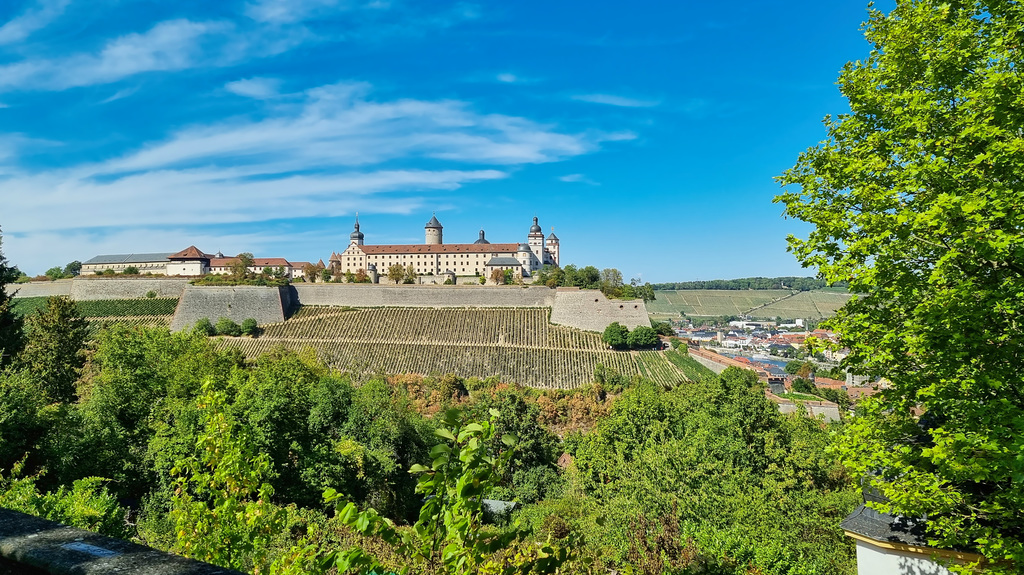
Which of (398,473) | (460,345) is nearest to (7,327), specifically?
(398,473)

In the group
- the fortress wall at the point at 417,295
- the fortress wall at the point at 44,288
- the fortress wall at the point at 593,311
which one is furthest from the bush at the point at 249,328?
the fortress wall at the point at 593,311

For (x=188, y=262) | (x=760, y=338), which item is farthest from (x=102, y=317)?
(x=760, y=338)

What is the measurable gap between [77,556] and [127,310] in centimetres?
6467

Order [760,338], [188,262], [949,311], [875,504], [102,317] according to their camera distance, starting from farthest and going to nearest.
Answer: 1. [760,338]
2. [188,262]
3. [102,317]
4. [875,504]
5. [949,311]

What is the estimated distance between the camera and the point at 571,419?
34.1m

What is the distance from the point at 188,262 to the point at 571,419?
70.9 m

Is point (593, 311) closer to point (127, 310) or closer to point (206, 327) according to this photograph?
point (206, 327)

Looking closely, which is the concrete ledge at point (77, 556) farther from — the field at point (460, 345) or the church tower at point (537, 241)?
the church tower at point (537, 241)

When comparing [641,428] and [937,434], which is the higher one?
[937,434]

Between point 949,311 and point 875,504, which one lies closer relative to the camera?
point 949,311

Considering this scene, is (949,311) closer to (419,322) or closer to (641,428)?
(641,428)

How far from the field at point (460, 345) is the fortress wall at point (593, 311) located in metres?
1.16

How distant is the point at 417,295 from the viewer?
56844mm

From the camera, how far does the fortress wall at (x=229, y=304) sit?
170 feet
